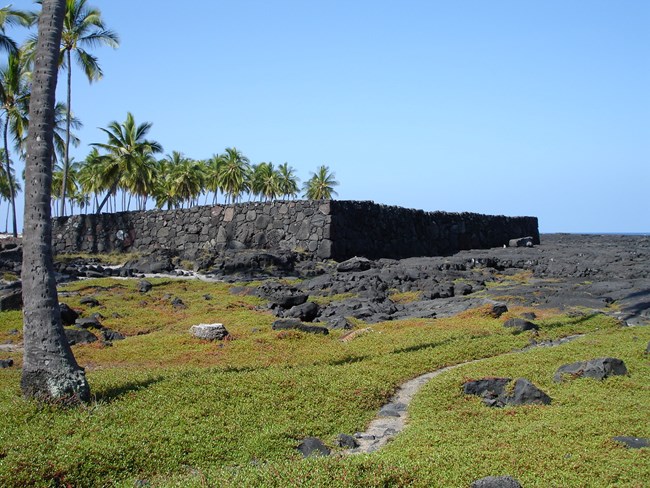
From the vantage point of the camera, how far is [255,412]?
9461 mm

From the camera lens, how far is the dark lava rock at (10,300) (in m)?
20.5

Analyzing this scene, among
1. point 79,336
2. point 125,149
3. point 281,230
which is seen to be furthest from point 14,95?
point 79,336

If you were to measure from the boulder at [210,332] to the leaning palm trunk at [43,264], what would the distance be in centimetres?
618

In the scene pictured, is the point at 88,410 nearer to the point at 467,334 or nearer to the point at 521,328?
the point at 467,334

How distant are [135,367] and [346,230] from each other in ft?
76.0

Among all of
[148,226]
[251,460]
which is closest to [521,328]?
[251,460]

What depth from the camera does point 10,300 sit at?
68.4 ft

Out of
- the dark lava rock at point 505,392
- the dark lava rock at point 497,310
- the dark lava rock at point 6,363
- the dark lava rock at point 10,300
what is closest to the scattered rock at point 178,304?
the dark lava rock at point 10,300

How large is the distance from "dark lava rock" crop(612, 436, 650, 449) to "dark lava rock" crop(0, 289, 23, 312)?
18.9m

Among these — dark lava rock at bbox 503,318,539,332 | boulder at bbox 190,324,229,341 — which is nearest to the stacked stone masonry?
dark lava rock at bbox 503,318,539,332

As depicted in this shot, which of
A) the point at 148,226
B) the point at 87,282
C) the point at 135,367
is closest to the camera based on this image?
the point at 135,367

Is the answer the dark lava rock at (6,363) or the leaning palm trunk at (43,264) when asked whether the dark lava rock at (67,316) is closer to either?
the dark lava rock at (6,363)

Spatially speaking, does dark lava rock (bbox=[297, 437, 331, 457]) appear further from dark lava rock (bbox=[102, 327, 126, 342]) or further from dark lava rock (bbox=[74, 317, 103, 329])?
dark lava rock (bbox=[74, 317, 103, 329])

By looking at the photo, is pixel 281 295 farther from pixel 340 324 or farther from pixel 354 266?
pixel 354 266
